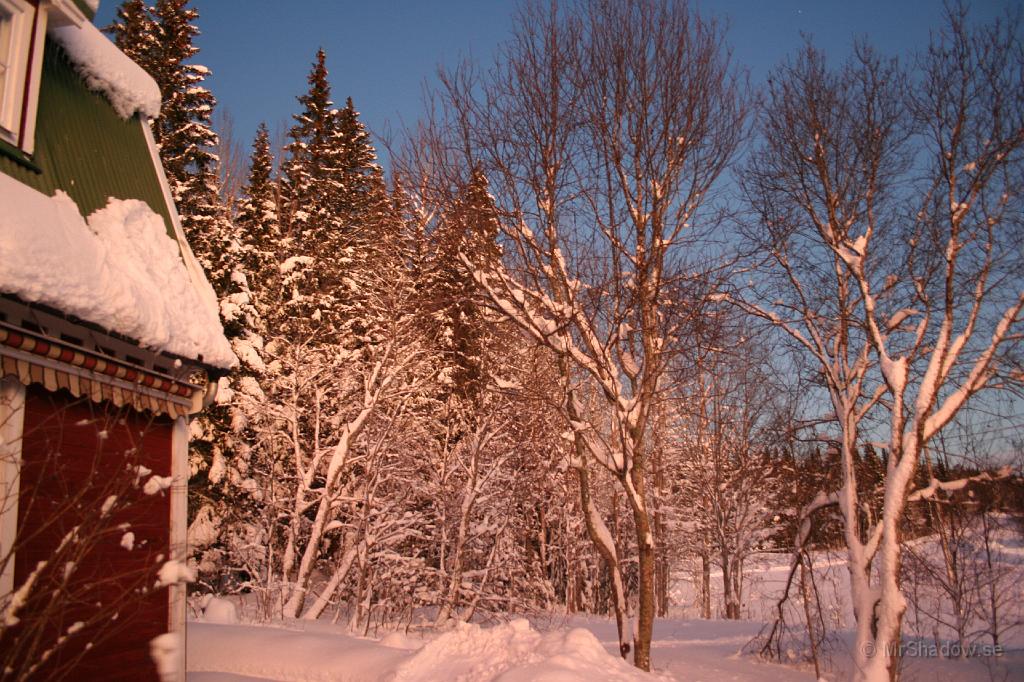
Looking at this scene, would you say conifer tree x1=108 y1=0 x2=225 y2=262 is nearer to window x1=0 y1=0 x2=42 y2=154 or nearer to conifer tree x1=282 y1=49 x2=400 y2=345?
conifer tree x1=282 y1=49 x2=400 y2=345

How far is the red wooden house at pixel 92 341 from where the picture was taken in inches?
191

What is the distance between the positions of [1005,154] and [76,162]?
11.3 m

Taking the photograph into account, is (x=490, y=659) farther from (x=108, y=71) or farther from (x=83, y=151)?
(x=108, y=71)

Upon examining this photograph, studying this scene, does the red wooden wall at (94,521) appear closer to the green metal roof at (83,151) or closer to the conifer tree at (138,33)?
the green metal roof at (83,151)

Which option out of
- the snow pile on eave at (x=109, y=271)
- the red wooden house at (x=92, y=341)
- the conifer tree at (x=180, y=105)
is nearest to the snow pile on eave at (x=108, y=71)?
the red wooden house at (x=92, y=341)

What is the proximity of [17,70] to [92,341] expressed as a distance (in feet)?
7.83

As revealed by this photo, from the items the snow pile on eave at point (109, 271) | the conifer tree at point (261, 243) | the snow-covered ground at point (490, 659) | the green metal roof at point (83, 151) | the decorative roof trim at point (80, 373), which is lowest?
the snow-covered ground at point (490, 659)

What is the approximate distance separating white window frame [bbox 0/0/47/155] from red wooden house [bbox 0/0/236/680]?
13 millimetres

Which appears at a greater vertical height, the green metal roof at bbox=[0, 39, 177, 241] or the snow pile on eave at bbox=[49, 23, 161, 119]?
the snow pile on eave at bbox=[49, 23, 161, 119]

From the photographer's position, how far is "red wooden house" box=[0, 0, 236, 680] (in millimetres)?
4859

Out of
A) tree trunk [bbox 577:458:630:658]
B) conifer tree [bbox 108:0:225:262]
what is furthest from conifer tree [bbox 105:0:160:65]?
tree trunk [bbox 577:458:630:658]

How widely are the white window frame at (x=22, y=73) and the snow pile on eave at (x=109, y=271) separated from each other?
0.56 metres

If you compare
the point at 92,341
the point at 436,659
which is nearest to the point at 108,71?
the point at 92,341

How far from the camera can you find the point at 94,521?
4539 millimetres
